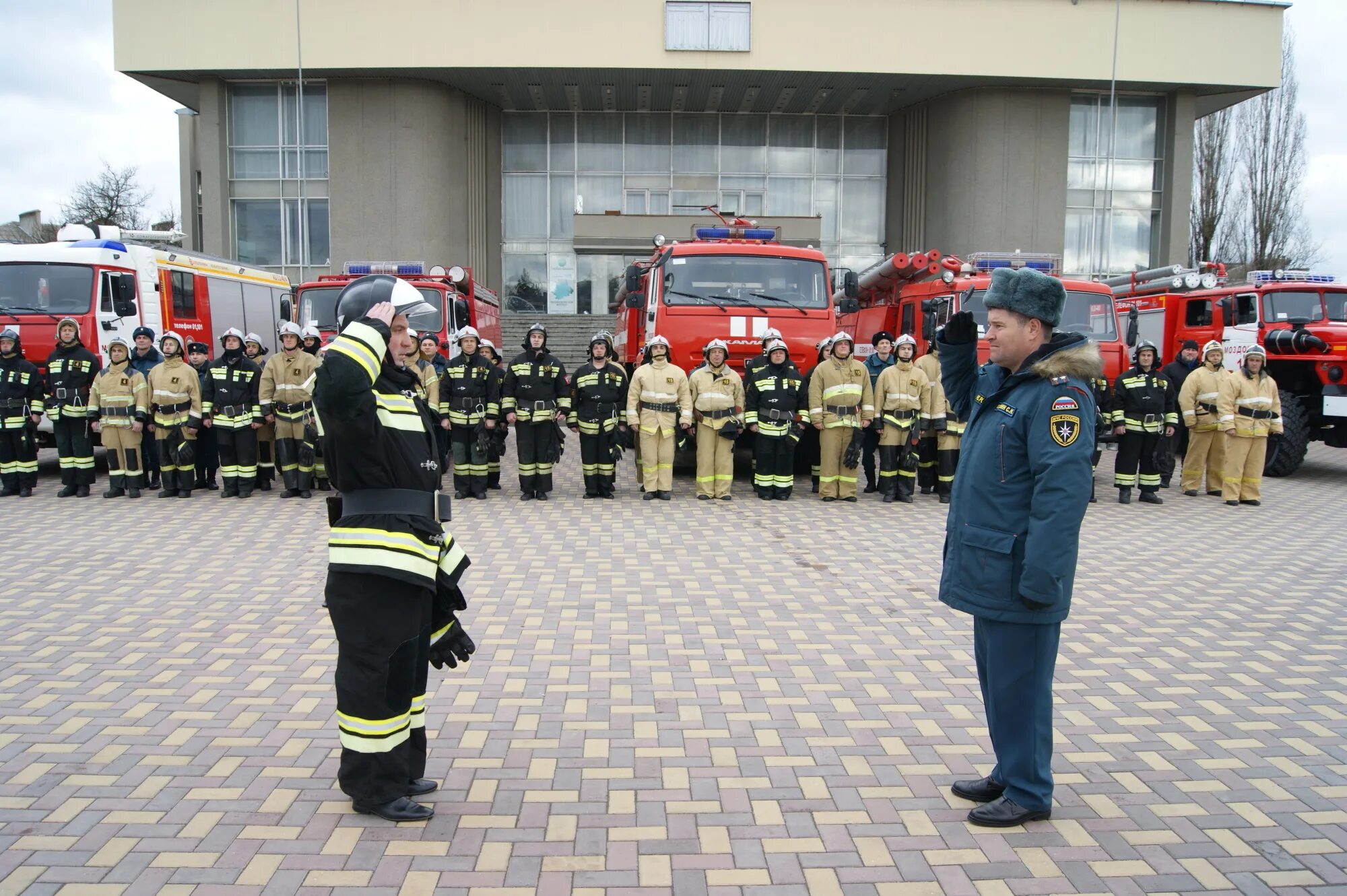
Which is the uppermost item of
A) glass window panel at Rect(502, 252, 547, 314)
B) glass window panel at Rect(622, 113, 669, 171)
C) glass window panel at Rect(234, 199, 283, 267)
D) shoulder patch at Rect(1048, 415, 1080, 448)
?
glass window panel at Rect(622, 113, 669, 171)

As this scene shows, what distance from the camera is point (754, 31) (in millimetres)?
27312

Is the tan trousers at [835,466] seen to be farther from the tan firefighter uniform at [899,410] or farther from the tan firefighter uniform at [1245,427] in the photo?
the tan firefighter uniform at [1245,427]

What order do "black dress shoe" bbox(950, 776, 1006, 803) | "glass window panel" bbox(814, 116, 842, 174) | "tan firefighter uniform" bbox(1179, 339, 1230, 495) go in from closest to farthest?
"black dress shoe" bbox(950, 776, 1006, 803) → "tan firefighter uniform" bbox(1179, 339, 1230, 495) → "glass window panel" bbox(814, 116, 842, 174)

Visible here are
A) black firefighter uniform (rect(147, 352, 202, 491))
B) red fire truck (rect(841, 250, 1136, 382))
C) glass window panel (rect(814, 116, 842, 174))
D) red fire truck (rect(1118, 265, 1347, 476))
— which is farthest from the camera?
glass window panel (rect(814, 116, 842, 174))

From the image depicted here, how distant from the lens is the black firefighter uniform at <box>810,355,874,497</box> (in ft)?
35.3

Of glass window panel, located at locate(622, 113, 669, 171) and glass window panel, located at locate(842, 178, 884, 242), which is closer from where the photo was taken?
glass window panel, located at locate(622, 113, 669, 171)

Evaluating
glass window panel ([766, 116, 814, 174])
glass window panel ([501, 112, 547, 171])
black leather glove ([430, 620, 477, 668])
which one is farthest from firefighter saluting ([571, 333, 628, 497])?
glass window panel ([766, 116, 814, 174])

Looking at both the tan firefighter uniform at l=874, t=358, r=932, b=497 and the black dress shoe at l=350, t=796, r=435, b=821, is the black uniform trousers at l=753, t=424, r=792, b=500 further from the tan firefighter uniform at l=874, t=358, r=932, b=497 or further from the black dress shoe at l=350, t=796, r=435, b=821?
the black dress shoe at l=350, t=796, r=435, b=821

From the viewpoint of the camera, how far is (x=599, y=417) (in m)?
10.9

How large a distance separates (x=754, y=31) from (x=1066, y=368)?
2661 cm

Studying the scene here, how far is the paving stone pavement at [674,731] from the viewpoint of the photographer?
3248mm

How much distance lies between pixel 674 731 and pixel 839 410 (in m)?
6.88

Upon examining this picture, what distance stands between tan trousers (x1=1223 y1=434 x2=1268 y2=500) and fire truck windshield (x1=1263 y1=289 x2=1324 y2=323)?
358 cm

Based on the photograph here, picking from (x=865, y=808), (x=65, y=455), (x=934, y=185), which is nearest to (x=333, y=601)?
(x=865, y=808)
